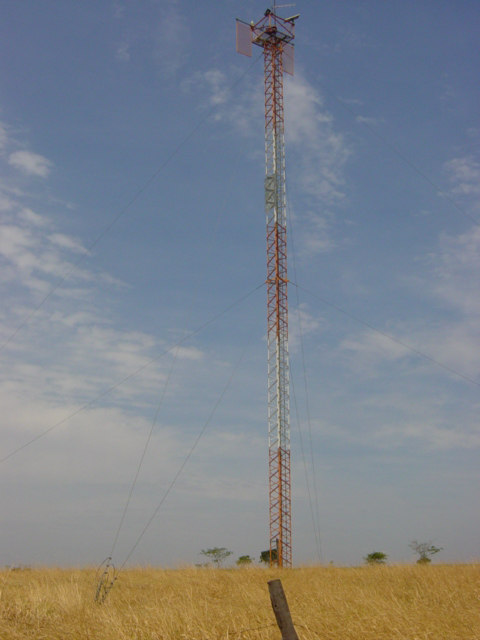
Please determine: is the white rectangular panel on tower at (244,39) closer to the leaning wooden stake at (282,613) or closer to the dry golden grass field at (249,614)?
the dry golden grass field at (249,614)

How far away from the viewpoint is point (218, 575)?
2909 centimetres

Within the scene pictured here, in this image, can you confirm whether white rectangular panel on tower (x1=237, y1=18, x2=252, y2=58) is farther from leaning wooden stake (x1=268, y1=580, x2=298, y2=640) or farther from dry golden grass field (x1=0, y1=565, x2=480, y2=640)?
leaning wooden stake (x1=268, y1=580, x2=298, y2=640)

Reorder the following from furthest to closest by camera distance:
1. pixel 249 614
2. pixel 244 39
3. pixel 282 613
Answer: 1. pixel 244 39
2. pixel 249 614
3. pixel 282 613

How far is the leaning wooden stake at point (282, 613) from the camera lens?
927 centimetres

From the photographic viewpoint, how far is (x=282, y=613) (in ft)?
30.8

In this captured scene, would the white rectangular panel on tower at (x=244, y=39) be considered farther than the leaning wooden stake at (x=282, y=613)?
Yes

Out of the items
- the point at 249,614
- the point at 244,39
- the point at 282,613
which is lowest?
the point at 249,614

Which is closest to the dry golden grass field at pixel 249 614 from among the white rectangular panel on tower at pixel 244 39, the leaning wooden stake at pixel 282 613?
the leaning wooden stake at pixel 282 613

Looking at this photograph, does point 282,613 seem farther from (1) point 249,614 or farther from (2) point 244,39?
(2) point 244,39

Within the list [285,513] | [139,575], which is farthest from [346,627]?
[285,513]

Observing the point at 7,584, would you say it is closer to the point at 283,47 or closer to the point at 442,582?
the point at 442,582

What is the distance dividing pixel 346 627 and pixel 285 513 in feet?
96.8

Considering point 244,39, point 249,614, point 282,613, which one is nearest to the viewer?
point 282,613

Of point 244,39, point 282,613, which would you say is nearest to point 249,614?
point 282,613
